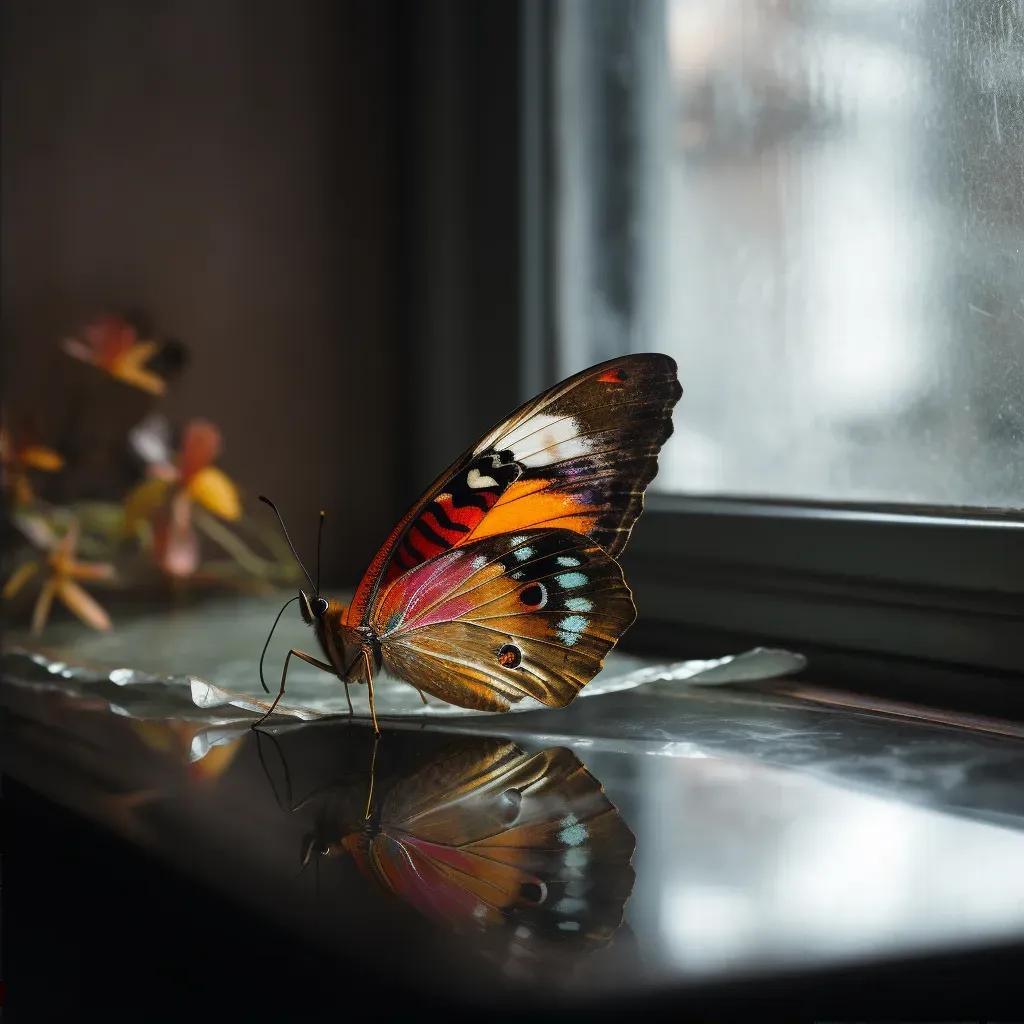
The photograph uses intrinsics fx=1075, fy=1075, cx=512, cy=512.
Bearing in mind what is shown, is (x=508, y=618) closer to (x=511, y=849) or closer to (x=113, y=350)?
(x=511, y=849)

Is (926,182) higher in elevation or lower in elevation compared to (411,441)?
higher

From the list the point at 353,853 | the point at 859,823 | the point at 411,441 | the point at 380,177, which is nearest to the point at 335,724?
the point at 353,853

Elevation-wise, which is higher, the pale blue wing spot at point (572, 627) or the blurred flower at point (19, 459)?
the blurred flower at point (19, 459)

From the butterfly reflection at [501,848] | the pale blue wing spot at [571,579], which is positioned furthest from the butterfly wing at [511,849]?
the pale blue wing spot at [571,579]

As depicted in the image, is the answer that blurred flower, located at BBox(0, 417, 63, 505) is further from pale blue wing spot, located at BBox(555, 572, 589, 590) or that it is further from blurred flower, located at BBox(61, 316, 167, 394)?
pale blue wing spot, located at BBox(555, 572, 589, 590)

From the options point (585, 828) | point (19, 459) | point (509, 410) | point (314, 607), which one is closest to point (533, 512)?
point (314, 607)

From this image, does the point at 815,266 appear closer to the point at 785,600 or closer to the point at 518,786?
the point at 785,600

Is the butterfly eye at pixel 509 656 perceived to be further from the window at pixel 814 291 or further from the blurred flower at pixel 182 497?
the blurred flower at pixel 182 497

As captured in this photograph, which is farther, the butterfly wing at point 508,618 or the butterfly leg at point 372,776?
the butterfly wing at point 508,618
